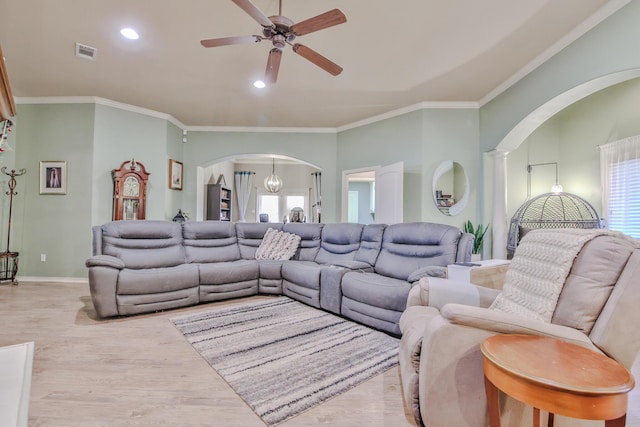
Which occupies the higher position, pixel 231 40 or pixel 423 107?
pixel 423 107

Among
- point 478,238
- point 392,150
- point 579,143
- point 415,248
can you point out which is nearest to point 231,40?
point 415,248

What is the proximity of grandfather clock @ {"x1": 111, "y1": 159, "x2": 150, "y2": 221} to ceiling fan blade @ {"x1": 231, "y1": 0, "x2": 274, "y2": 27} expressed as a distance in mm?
3692

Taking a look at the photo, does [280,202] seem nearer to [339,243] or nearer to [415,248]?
[339,243]

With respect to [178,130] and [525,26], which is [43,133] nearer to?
[178,130]

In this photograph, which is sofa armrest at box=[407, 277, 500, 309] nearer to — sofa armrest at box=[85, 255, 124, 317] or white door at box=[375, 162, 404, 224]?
white door at box=[375, 162, 404, 224]

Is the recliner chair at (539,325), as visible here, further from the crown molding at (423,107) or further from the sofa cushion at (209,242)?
the crown molding at (423,107)

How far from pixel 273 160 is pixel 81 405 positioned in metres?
7.42

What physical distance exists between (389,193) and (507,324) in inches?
143

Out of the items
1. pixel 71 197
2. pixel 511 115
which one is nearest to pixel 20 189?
pixel 71 197

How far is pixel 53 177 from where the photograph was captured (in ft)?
14.9

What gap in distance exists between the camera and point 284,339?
8.35 ft

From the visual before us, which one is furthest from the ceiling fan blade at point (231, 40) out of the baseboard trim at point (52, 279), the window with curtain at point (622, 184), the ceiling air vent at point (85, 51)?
the window with curtain at point (622, 184)

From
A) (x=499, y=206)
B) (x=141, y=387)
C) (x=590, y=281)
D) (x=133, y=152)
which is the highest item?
(x=133, y=152)

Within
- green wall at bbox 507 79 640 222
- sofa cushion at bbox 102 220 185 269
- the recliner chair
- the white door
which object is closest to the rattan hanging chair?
green wall at bbox 507 79 640 222
